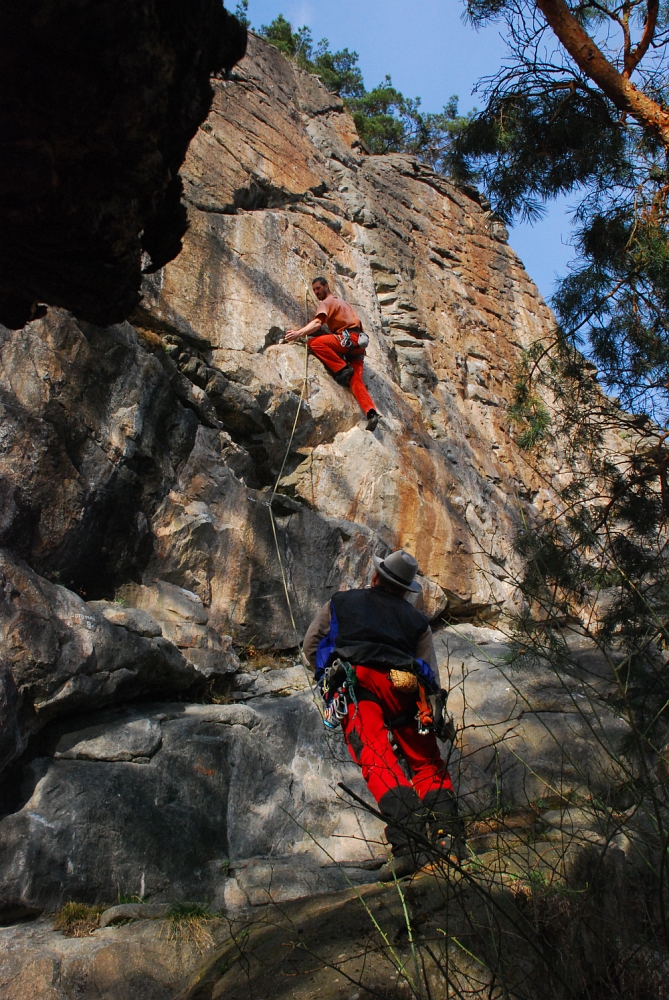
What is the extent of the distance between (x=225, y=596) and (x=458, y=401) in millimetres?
5362

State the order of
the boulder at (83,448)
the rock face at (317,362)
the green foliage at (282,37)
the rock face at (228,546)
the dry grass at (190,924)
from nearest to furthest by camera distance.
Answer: the dry grass at (190,924) → the rock face at (228,546) → the boulder at (83,448) → the rock face at (317,362) → the green foliage at (282,37)

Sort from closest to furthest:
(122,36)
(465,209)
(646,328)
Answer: (122,36) → (646,328) → (465,209)

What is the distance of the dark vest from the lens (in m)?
4.30

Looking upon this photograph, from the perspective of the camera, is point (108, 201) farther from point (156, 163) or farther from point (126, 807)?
point (126, 807)

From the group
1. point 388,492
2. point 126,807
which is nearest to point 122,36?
point 126,807

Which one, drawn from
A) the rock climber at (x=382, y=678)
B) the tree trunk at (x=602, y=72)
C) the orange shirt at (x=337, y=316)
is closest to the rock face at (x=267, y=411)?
the orange shirt at (x=337, y=316)

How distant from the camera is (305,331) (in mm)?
7719

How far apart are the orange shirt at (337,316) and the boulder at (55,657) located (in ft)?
14.1

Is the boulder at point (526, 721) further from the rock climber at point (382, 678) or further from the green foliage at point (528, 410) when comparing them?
the green foliage at point (528, 410)

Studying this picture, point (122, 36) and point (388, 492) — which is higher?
point (388, 492)

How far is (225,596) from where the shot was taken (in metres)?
6.00

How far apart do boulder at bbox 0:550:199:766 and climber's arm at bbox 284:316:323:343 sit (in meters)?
3.80

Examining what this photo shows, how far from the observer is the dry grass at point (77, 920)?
3.46 meters

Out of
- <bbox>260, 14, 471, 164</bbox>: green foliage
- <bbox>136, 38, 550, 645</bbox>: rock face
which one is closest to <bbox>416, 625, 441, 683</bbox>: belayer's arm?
<bbox>136, 38, 550, 645</bbox>: rock face
